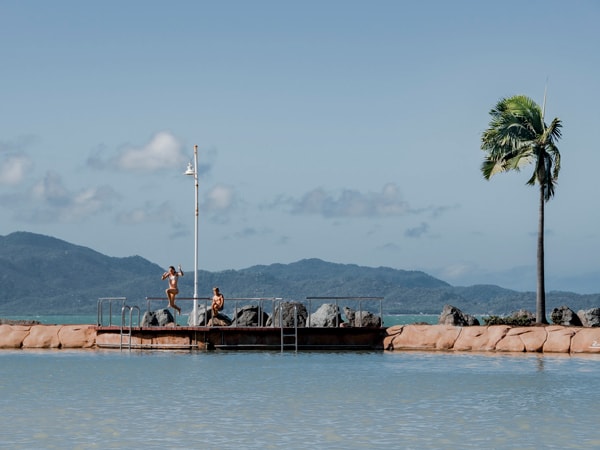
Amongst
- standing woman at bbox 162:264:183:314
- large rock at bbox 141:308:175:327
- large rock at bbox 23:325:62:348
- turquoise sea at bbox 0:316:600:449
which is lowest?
turquoise sea at bbox 0:316:600:449

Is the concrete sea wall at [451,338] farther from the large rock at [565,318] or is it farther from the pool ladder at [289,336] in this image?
the large rock at [565,318]

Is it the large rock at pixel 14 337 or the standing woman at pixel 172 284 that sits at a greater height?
the standing woman at pixel 172 284

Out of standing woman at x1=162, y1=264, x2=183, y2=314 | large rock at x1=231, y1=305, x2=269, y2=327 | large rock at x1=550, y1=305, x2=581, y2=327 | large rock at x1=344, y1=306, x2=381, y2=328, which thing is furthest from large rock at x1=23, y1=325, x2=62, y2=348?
large rock at x1=550, y1=305, x2=581, y2=327

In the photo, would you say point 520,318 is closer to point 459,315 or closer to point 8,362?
point 459,315

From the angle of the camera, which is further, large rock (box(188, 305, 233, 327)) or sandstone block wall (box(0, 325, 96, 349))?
sandstone block wall (box(0, 325, 96, 349))

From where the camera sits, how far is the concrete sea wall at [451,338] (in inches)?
1716

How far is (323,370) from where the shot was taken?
39938 millimetres

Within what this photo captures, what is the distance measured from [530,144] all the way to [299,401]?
23.1 metres

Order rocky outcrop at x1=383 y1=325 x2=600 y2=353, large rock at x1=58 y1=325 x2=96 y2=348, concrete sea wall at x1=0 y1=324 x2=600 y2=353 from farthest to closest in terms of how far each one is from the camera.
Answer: large rock at x1=58 y1=325 x2=96 y2=348, concrete sea wall at x1=0 y1=324 x2=600 y2=353, rocky outcrop at x1=383 y1=325 x2=600 y2=353

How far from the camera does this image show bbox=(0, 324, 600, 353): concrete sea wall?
143ft

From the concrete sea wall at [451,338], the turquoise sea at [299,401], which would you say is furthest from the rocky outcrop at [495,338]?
the turquoise sea at [299,401]

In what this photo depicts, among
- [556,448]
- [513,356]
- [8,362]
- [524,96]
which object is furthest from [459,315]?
[556,448]

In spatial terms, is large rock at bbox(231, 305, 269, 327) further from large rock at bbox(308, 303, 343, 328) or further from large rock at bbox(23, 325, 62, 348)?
large rock at bbox(23, 325, 62, 348)

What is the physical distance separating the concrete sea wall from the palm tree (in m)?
4.17
